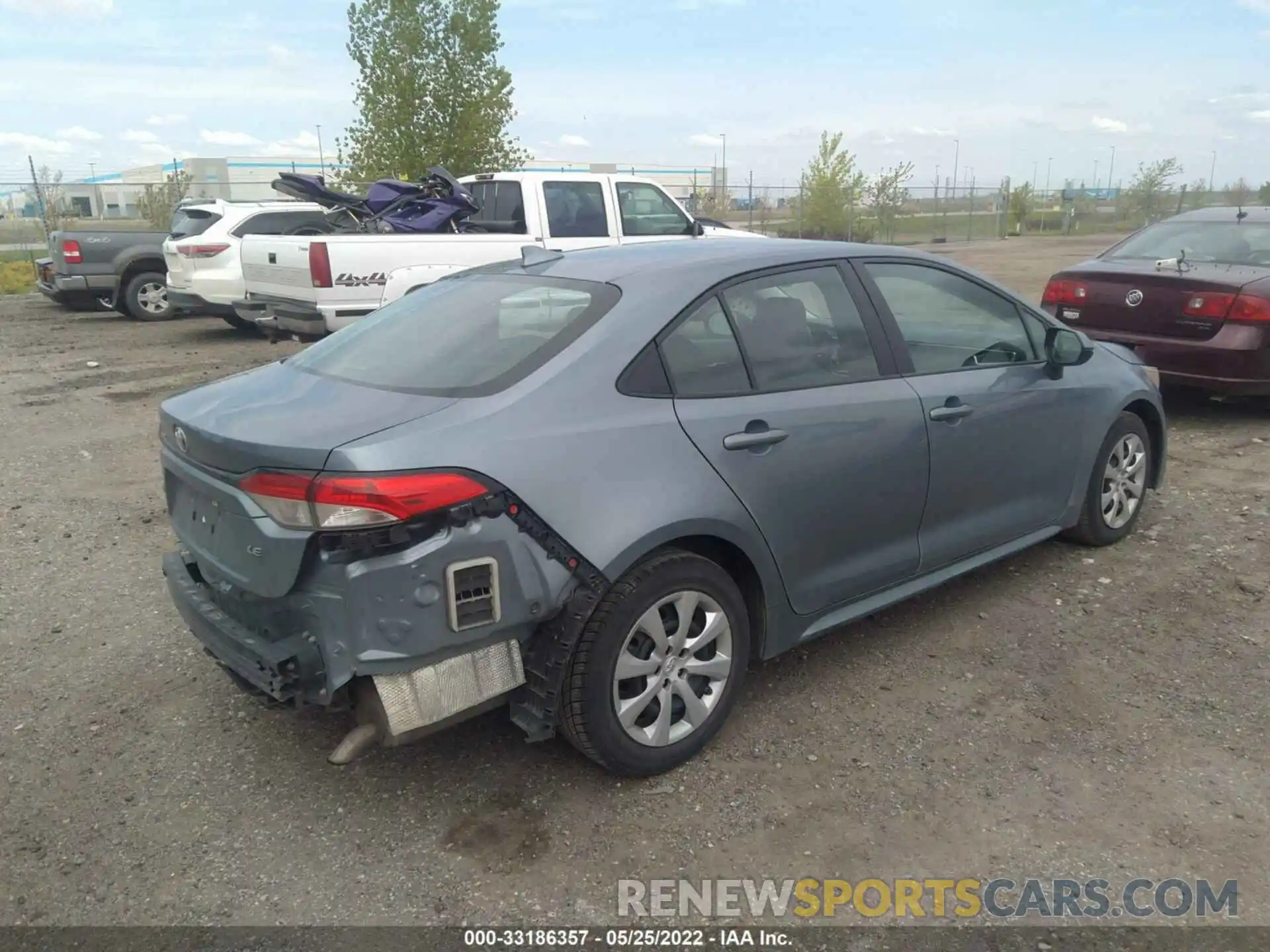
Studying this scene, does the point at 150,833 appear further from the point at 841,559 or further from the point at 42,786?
the point at 841,559

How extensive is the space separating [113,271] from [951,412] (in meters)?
14.2

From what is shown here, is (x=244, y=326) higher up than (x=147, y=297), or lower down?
lower down

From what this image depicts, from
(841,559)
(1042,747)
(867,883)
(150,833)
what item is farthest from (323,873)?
(1042,747)

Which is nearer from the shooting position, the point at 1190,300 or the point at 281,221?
the point at 1190,300

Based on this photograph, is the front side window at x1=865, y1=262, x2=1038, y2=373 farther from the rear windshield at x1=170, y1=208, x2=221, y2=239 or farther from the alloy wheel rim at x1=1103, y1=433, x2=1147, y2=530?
the rear windshield at x1=170, y1=208, x2=221, y2=239

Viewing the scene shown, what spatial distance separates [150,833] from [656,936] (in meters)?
1.55

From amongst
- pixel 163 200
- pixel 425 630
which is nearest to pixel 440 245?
pixel 425 630

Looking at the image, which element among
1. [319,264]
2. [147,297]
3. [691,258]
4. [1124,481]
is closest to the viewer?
[691,258]

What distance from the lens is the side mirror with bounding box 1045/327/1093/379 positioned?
4.34 m

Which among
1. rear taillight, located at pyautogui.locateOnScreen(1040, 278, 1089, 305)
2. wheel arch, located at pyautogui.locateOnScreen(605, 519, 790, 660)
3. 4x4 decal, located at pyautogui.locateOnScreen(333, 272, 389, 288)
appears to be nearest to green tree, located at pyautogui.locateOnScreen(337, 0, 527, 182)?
4x4 decal, located at pyautogui.locateOnScreen(333, 272, 389, 288)

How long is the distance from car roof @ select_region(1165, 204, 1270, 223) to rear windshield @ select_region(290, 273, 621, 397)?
20.7 ft

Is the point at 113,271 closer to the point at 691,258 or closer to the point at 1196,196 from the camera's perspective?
the point at 691,258

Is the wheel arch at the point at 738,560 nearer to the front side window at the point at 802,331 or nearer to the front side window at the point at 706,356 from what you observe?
the front side window at the point at 706,356

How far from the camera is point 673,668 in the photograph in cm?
309
